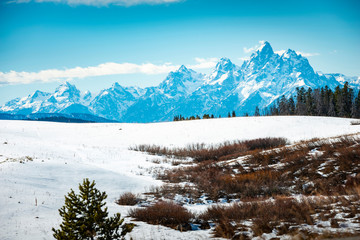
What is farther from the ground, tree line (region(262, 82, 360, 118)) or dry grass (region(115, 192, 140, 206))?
tree line (region(262, 82, 360, 118))

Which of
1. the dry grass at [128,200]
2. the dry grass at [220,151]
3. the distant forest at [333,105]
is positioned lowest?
the dry grass at [128,200]

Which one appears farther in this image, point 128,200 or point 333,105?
point 333,105

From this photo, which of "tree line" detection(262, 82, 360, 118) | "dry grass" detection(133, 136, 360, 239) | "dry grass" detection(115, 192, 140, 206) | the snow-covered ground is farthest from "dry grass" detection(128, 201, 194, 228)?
"tree line" detection(262, 82, 360, 118)

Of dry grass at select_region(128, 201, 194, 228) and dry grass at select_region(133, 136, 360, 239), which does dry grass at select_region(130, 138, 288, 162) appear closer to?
dry grass at select_region(133, 136, 360, 239)

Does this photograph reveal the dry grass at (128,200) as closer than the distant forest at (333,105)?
Yes

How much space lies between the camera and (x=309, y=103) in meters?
88.8

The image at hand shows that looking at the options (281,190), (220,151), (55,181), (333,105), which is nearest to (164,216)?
(281,190)

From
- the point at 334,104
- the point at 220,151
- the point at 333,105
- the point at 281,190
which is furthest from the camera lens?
the point at 334,104

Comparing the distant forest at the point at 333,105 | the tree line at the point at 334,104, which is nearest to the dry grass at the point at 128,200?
the distant forest at the point at 333,105

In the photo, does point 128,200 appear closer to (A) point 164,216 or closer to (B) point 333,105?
(A) point 164,216

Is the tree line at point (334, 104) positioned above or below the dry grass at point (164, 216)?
above

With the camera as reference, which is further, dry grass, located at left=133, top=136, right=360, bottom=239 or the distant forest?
the distant forest

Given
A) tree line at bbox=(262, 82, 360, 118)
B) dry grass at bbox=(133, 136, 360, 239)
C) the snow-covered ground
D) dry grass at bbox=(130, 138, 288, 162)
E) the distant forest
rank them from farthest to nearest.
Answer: tree line at bbox=(262, 82, 360, 118) → the distant forest → dry grass at bbox=(130, 138, 288, 162) → the snow-covered ground → dry grass at bbox=(133, 136, 360, 239)

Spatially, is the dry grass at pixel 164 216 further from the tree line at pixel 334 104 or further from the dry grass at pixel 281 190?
the tree line at pixel 334 104
